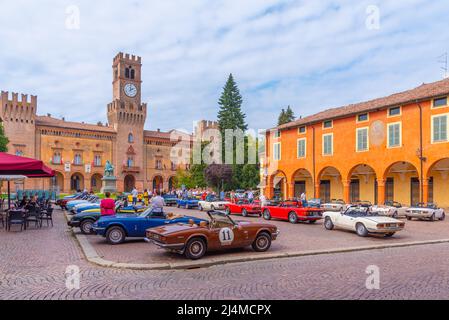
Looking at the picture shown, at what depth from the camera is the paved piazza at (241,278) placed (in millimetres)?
6191

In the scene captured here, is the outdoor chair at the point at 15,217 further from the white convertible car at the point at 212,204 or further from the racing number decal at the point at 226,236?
the white convertible car at the point at 212,204

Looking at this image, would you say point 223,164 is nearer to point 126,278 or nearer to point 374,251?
point 374,251

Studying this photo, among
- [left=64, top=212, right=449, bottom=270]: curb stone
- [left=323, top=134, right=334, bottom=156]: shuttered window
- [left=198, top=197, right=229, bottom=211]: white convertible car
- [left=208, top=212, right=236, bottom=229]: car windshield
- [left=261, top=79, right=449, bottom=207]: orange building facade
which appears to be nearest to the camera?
[left=64, top=212, right=449, bottom=270]: curb stone

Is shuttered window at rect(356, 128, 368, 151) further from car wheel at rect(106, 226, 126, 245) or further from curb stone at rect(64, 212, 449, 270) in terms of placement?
car wheel at rect(106, 226, 126, 245)

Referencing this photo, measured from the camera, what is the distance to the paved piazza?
619 centimetres

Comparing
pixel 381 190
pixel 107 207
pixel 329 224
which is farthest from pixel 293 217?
pixel 381 190

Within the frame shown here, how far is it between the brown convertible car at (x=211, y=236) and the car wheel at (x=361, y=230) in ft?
15.4

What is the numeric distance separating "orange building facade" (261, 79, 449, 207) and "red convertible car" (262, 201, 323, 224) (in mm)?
12396

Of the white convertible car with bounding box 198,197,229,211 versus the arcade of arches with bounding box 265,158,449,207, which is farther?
the arcade of arches with bounding box 265,158,449,207

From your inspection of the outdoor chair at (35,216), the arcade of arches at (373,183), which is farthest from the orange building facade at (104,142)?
the outdoor chair at (35,216)

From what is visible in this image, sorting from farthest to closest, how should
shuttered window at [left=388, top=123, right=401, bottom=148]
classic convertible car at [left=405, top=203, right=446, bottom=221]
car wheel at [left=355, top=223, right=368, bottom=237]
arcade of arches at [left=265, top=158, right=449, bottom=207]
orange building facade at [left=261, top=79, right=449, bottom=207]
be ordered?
shuttered window at [left=388, top=123, right=401, bottom=148], arcade of arches at [left=265, top=158, right=449, bottom=207], orange building facade at [left=261, top=79, right=449, bottom=207], classic convertible car at [left=405, top=203, right=446, bottom=221], car wheel at [left=355, top=223, right=368, bottom=237]

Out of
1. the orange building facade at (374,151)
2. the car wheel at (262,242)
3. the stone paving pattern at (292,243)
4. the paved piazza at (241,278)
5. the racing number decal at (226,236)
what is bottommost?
the stone paving pattern at (292,243)

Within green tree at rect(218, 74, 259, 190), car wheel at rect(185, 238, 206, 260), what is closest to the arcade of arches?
green tree at rect(218, 74, 259, 190)

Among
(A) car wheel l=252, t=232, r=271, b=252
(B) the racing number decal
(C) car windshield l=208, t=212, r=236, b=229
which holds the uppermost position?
(C) car windshield l=208, t=212, r=236, b=229
